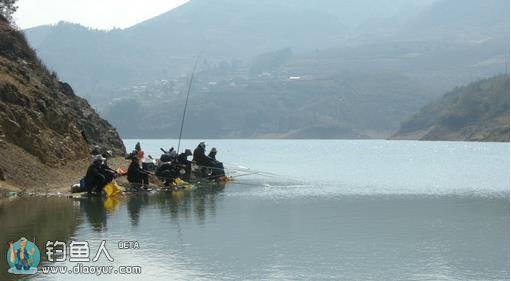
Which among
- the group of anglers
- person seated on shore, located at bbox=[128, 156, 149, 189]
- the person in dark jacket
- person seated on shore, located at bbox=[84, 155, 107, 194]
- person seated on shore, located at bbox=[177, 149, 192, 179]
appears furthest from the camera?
the person in dark jacket

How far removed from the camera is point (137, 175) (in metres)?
37.8

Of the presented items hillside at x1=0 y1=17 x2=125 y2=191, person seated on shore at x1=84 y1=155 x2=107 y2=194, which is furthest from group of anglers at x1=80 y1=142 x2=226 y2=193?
hillside at x1=0 y1=17 x2=125 y2=191

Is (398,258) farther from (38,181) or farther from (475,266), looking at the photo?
(38,181)

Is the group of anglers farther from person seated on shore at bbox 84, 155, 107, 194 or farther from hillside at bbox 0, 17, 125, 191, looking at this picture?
hillside at bbox 0, 17, 125, 191

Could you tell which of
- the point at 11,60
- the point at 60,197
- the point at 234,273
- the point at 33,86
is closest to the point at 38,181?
the point at 60,197

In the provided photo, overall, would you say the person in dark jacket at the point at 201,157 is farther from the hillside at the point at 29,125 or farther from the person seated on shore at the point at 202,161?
the hillside at the point at 29,125

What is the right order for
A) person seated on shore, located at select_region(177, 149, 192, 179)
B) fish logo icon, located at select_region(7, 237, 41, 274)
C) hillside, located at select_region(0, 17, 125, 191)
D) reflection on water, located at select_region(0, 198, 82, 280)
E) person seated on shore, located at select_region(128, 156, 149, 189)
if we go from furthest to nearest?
person seated on shore, located at select_region(177, 149, 192, 179)
person seated on shore, located at select_region(128, 156, 149, 189)
hillside, located at select_region(0, 17, 125, 191)
reflection on water, located at select_region(0, 198, 82, 280)
fish logo icon, located at select_region(7, 237, 41, 274)

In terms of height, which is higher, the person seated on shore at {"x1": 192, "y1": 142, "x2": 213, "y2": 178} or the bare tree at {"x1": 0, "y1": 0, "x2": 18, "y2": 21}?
the bare tree at {"x1": 0, "y1": 0, "x2": 18, "y2": 21}

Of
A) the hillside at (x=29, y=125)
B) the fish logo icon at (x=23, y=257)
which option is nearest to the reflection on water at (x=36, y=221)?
the fish logo icon at (x=23, y=257)

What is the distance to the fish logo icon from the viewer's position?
55.1 feet

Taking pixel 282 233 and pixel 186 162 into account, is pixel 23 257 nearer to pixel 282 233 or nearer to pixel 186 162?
pixel 282 233

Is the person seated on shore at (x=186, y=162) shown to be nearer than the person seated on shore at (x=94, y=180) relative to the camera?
No

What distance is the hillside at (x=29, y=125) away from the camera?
33688mm

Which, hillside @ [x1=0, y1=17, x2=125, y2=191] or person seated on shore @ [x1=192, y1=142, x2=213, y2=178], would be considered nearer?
hillside @ [x1=0, y1=17, x2=125, y2=191]
